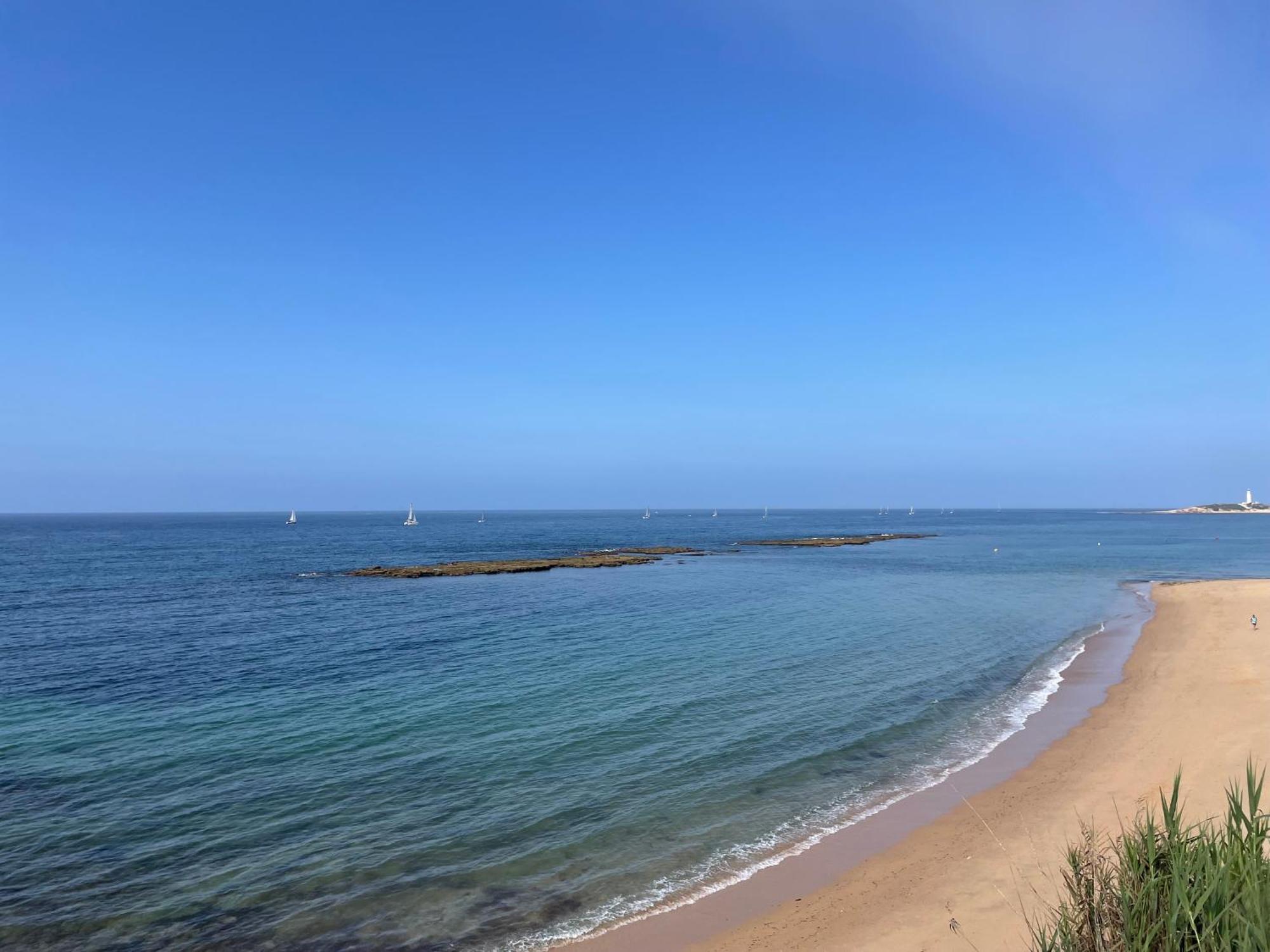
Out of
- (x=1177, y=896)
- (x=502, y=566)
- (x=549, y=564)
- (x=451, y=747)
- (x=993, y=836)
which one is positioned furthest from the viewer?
(x=549, y=564)

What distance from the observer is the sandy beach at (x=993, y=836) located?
10.7 m

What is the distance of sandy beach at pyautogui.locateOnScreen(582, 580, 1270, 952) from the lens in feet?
35.0

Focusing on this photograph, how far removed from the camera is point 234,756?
1864 centimetres

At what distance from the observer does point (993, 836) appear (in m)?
13.3

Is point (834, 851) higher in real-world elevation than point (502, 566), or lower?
lower

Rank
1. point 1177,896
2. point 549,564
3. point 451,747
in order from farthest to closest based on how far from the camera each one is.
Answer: point 549,564 < point 451,747 < point 1177,896

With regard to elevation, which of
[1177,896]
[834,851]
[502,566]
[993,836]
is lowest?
[834,851]

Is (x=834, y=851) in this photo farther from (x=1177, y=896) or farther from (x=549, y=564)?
(x=549, y=564)

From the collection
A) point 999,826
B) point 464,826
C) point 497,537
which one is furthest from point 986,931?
point 497,537

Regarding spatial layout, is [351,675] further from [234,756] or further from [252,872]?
[252,872]

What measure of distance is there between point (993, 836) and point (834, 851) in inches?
114

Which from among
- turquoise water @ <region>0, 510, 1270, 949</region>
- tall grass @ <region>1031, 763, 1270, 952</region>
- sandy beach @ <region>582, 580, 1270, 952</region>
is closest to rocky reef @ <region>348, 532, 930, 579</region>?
turquoise water @ <region>0, 510, 1270, 949</region>

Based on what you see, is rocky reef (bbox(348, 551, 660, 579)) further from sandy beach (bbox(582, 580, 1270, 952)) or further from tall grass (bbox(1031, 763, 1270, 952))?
tall grass (bbox(1031, 763, 1270, 952))

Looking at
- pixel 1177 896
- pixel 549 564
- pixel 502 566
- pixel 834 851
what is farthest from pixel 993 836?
pixel 549 564
